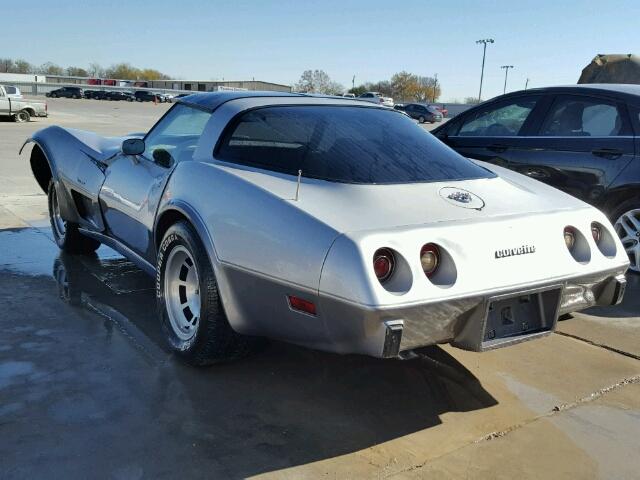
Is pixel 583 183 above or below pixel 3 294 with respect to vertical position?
above

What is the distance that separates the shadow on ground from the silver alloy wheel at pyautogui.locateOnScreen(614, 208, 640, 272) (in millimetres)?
2347

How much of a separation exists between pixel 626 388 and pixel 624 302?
62.3 inches

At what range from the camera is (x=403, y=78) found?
4761 inches

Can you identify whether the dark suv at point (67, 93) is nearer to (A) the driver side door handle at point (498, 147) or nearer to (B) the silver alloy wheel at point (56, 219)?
(B) the silver alloy wheel at point (56, 219)

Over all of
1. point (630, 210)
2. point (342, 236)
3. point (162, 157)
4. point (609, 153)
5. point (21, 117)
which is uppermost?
point (609, 153)

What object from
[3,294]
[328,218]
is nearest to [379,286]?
[328,218]

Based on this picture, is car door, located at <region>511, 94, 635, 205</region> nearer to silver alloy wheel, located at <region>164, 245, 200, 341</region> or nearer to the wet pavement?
the wet pavement

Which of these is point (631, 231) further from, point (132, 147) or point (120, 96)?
point (120, 96)

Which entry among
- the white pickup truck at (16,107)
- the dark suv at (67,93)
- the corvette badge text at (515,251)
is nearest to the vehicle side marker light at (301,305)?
the corvette badge text at (515,251)

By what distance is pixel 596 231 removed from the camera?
3299 mm

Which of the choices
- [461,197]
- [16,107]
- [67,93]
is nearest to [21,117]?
[16,107]

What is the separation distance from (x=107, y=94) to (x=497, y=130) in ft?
215

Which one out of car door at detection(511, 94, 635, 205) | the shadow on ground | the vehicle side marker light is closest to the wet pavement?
the shadow on ground

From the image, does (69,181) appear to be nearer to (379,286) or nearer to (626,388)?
(379,286)
